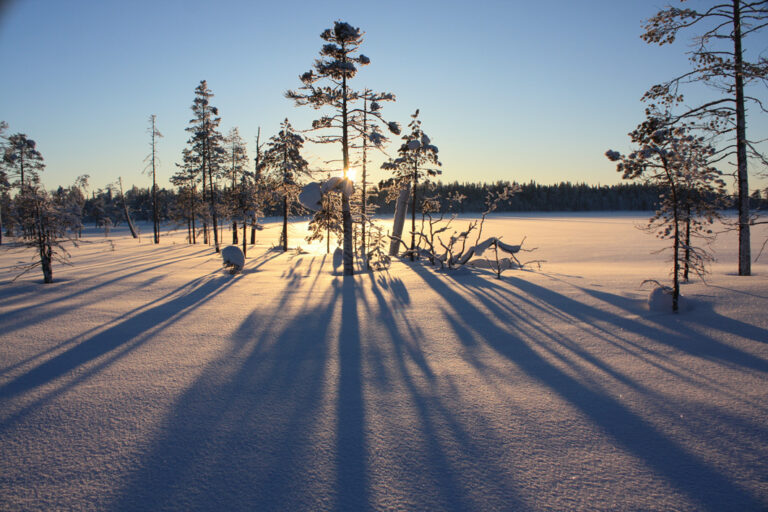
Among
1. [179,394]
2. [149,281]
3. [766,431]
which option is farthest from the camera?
[149,281]

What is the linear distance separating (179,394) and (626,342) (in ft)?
19.6

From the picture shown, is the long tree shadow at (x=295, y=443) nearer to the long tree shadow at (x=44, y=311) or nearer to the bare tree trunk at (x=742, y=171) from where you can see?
the long tree shadow at (x=44, y=311)

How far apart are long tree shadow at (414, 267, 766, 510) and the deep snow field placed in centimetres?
2

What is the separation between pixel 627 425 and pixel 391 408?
2.15 metres

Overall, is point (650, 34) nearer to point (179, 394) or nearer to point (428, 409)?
point (428, 409)

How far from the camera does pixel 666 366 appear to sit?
456 centimetres

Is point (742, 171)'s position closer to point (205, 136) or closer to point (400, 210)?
point (400, 210)

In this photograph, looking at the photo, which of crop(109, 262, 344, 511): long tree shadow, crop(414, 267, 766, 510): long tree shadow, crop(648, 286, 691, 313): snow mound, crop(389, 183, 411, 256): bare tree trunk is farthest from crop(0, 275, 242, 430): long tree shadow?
crop(389, 183, 411, 256): bare tree trunk

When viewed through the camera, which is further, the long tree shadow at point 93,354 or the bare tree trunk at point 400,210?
the bare tree trunk at point 400,210

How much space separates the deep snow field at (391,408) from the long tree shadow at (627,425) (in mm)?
19

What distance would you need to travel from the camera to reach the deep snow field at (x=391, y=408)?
259 centimetres

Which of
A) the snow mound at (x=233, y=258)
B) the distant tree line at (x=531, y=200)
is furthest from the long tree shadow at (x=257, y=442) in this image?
the distant tree line at (x=531, y=200)

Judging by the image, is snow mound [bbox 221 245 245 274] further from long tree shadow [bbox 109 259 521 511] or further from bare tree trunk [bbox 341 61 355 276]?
long tree shadow [bbox 109 259 521 511]

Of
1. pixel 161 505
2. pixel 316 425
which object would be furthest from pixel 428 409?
pixel 161 505
